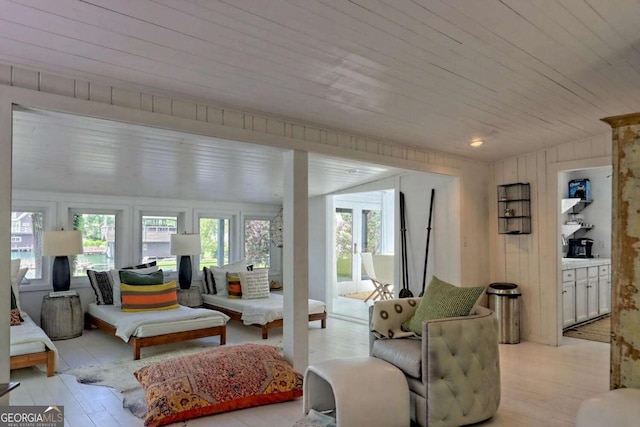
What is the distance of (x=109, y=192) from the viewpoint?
5945 millimetres

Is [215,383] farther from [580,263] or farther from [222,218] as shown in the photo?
[580,263]

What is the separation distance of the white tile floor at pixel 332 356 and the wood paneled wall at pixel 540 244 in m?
0.34

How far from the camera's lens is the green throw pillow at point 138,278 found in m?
5.33

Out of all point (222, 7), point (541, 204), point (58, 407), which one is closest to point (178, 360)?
point (58, 407)

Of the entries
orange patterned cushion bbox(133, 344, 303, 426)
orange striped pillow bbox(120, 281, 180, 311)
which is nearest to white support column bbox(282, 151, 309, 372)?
orange patterned cushion bbox(133, 344, 303, 426)

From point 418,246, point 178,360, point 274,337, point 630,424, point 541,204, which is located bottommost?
point 274,337

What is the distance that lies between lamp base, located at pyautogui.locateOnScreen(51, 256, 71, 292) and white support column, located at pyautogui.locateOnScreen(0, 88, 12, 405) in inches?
131

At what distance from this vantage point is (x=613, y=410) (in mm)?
2010

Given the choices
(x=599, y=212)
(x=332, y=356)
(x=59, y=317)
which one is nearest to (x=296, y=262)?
(x=332, y=356)

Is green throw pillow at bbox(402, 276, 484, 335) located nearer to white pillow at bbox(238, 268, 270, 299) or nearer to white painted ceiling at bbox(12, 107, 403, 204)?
white painted ceiling at bbox(12, 107, 403, 204)

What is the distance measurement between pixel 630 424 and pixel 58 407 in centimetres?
344

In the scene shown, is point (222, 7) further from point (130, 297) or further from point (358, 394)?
point (130, 297)

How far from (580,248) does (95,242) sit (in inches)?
294

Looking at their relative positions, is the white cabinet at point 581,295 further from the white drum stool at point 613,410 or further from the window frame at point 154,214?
the window frame at point 154,214
